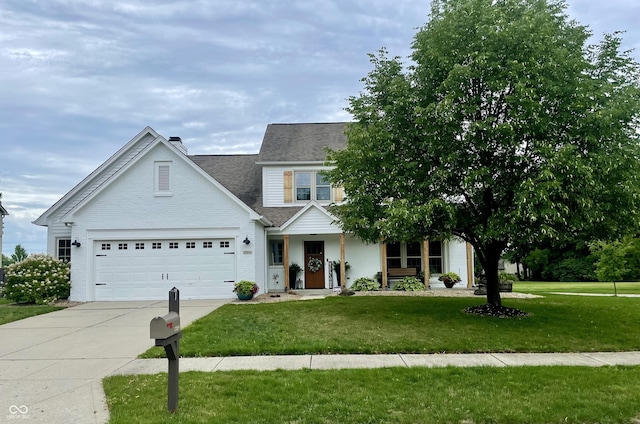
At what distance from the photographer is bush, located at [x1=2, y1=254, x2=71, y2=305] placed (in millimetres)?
16484

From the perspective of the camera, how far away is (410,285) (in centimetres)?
1933

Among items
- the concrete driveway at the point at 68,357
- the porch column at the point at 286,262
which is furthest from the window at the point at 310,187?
the concrete driveway at the point at 68,357

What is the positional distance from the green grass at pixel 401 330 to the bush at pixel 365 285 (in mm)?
5330

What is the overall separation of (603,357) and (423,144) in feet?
18.4

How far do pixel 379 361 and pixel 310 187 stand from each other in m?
14.4

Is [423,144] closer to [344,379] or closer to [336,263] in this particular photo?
[344,379]

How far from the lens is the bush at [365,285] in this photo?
19.2 meters

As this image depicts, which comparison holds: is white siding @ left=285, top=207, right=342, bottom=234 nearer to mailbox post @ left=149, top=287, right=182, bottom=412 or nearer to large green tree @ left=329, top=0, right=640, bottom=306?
large green tree @ left=329, top=0, right=640, bottom=306

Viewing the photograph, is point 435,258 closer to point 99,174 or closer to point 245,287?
point 245,287

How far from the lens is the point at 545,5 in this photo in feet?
35.1

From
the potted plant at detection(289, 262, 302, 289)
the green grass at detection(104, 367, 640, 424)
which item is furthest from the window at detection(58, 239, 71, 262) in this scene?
the green grass at detection(104, 367, 640, 424)

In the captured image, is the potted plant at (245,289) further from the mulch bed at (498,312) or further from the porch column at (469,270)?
the porch column at (469,270)

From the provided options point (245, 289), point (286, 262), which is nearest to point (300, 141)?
point (286, 262)

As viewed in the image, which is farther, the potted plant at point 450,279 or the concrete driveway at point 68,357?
the potted plant at point 450,279
